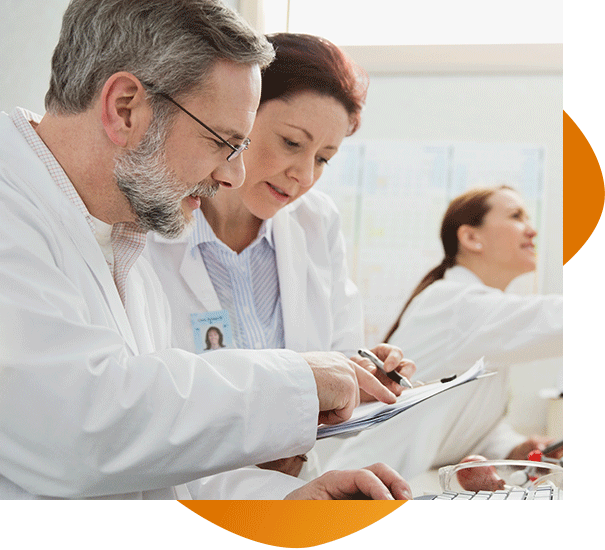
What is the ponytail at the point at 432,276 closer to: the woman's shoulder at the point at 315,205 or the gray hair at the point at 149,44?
the woman's shoulder at the point at 315,205

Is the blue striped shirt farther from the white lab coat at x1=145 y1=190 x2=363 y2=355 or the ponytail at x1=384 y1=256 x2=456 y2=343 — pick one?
the ponytail at x1=384 y1=256 x2=456 y2=343

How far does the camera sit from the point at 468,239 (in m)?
1.84

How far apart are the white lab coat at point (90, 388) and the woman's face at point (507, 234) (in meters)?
1.07

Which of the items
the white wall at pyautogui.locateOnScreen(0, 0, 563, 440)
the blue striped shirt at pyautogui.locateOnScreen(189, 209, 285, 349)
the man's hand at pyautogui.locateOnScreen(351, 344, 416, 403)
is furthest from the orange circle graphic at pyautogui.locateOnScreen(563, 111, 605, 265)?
the blue striped shirt at pyautogui.locateOnScreen(189, 209, 285, 349)

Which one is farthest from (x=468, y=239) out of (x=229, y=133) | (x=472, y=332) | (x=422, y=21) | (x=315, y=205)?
(x=229, y=133)

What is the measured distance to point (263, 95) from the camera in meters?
1.34

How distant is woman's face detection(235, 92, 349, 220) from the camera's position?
4.42ft

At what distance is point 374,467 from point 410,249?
0.83 m

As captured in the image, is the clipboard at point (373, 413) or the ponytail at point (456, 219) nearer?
the clipboard at point (373, 413)

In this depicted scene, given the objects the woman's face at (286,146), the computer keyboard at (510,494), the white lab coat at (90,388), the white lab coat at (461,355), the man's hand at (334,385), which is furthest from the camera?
the white lab coat at (461,355)

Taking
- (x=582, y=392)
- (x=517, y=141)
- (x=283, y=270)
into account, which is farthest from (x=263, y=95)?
(x=582, y=392)

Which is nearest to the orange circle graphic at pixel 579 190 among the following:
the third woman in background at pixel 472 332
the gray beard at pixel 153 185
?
the third woman in background at pixel 472 332

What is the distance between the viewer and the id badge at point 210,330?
124cm

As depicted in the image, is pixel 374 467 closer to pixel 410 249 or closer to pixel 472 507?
pixel 472 507
